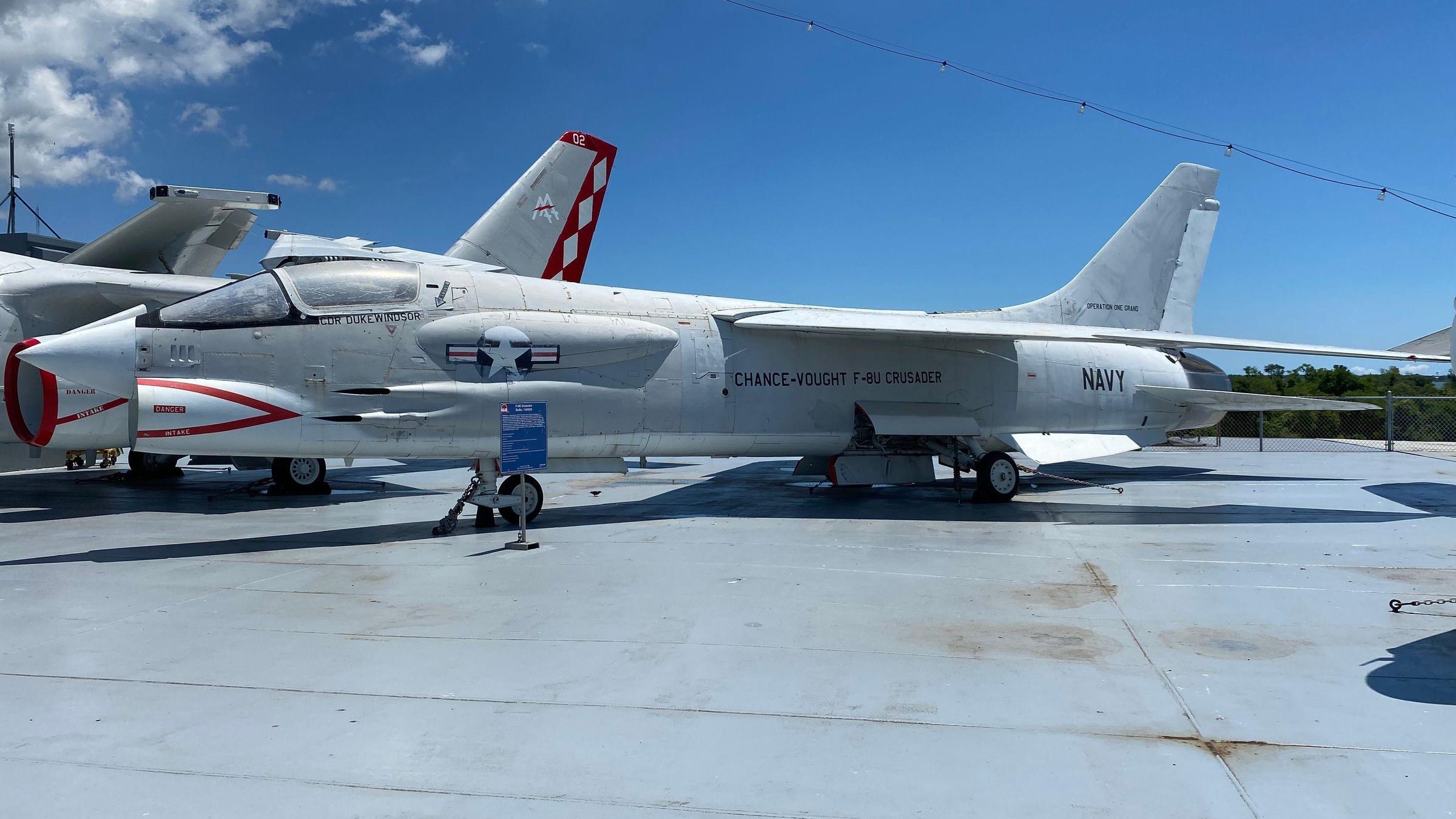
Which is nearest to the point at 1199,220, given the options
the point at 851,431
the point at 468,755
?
the point at 851,431

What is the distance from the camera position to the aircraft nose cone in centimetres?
771

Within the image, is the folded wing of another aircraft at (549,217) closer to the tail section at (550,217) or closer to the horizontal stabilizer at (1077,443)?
the tail section at (550,217)

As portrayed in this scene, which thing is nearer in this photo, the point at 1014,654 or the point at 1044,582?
the point at 1014,654

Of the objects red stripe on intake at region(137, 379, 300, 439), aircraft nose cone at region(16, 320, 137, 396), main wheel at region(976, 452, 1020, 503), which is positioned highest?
aircraft nose cone at region(16, 320, 137, 396)

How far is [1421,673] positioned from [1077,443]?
856cm

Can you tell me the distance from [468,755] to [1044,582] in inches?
189

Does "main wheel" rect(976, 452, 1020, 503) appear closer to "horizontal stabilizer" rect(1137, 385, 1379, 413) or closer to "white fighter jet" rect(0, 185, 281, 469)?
"horizontal stabilizer" rect(1137, 385, 1379, 413)

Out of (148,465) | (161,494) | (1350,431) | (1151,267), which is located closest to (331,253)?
(161,494)

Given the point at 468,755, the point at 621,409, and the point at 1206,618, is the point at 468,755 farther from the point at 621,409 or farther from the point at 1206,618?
the point at 621,409

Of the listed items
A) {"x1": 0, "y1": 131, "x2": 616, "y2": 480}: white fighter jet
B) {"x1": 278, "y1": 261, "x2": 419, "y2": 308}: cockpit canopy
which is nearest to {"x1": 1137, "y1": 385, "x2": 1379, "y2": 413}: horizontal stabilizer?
{"x1": 0, "y1": 131, "x2": 616, "y2": 480}: white fighter jet

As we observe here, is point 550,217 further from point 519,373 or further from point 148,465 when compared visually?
point 148,465

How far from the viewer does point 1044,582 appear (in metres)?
6.70

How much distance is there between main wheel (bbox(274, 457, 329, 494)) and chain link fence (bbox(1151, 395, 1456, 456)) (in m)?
15.3

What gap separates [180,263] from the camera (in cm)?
1527
